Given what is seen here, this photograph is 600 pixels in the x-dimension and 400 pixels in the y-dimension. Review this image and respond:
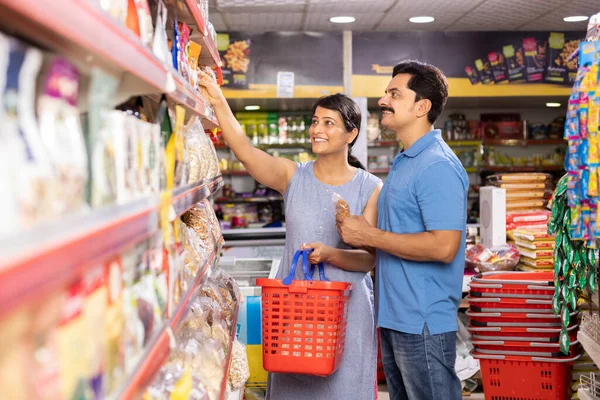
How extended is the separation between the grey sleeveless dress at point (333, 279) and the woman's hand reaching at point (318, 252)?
7.5 inches

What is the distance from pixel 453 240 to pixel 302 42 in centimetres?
485

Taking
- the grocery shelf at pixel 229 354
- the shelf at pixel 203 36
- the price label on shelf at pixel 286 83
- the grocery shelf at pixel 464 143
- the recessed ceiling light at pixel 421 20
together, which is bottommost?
the grocery shelf at pixel 229 354

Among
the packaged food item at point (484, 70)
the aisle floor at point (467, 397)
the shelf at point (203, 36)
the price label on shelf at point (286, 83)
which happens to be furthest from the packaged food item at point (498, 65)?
the shelf at point (203, 36)

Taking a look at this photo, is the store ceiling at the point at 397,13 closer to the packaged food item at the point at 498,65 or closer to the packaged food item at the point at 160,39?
the packaged food item at the point at 498,65

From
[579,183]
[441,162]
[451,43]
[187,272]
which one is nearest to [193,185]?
[187,272]

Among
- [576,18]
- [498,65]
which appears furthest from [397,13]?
[576,18]

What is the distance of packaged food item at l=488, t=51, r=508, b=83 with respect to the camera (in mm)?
7191

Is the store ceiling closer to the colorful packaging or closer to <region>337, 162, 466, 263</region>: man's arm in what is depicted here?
the colorful packaging

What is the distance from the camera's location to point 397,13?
7.10m

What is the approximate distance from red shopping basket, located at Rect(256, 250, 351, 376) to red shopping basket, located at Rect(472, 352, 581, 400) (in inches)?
68.2

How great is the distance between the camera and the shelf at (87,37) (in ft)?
2.29

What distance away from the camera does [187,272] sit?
184cm

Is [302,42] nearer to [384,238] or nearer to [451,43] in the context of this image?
[451,43]

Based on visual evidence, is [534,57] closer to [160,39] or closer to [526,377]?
[526,377]
